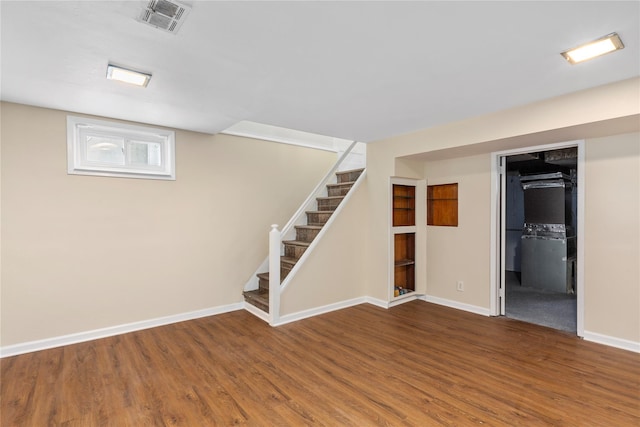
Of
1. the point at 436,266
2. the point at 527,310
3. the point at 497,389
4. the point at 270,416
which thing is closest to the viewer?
the point at 270,416

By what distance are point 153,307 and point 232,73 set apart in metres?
2.90

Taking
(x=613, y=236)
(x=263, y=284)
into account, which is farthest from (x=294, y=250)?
(x=613, y=236)

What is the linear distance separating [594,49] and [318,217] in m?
3.59

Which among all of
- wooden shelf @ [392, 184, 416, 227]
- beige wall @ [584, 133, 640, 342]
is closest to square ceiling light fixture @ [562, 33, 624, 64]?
beige wall @ [584, 133, 640, 342]

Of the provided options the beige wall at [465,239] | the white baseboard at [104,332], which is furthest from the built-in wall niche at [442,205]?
the white baseboard at [104,332]

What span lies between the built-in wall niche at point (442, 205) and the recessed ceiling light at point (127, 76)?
3.93 metres

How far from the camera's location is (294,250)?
461 cm

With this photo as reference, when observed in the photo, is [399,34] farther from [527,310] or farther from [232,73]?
[527,310]

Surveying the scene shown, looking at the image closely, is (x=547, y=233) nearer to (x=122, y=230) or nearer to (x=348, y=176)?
(x=348, y=176)

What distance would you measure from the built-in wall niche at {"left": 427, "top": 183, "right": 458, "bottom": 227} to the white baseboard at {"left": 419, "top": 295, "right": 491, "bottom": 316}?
1.10 metres

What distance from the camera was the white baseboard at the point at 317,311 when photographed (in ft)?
12.8

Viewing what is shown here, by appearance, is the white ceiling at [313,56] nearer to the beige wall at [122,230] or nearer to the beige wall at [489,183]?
the beige wall at [489,183]

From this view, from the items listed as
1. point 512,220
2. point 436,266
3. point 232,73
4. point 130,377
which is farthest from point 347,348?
point 512,220

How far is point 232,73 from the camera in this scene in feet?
7.93
